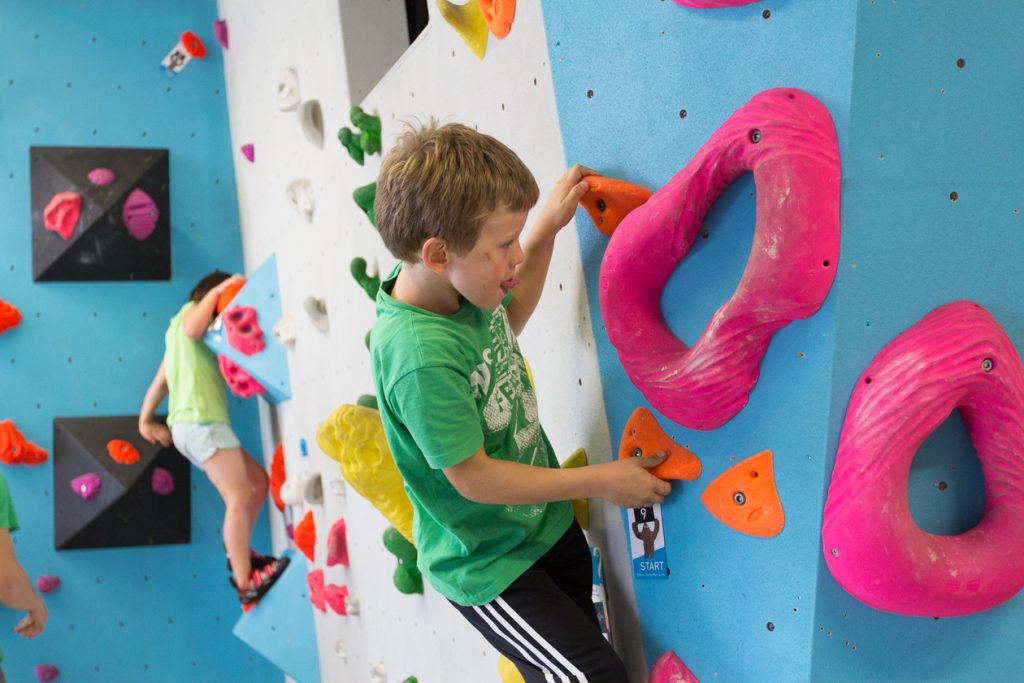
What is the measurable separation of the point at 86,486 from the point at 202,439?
521mm

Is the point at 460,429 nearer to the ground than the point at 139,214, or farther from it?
nearer to the ground

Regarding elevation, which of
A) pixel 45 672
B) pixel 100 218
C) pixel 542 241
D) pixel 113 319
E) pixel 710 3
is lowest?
pixel 45 672

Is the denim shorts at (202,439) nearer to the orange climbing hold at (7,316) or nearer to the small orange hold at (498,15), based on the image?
the orange climbing hold at (7,316)

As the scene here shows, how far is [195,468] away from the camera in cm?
377

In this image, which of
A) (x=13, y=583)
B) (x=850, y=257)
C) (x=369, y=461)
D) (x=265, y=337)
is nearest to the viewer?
(x=850, y=257)

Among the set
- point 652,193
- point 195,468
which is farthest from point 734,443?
point 195,468

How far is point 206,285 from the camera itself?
3.55 metres

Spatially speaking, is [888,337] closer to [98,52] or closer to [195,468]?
[195,468]

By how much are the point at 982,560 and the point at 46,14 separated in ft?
12.3

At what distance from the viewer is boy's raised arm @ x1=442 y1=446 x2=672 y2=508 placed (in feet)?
4.01

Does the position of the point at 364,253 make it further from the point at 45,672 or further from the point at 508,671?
the point at 45,672

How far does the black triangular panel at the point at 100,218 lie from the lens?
3.63 metres

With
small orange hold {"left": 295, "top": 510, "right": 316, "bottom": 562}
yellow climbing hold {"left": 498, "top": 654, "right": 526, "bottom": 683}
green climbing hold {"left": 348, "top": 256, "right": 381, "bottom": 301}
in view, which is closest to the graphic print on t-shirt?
yellow climbing hold {"left": 498, "top": 654, "right": 526, "bottom": 683}

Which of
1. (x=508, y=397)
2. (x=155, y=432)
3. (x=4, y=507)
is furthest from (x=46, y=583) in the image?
→ (x=508, y=397)
